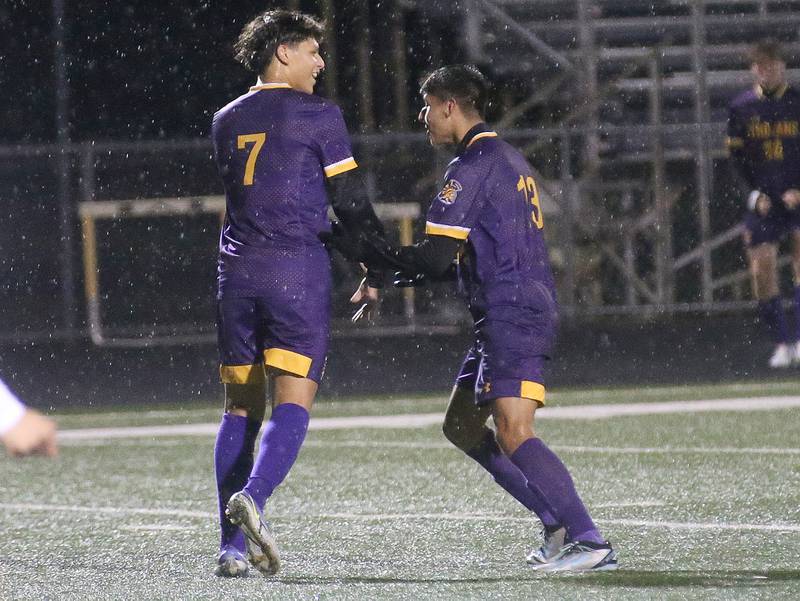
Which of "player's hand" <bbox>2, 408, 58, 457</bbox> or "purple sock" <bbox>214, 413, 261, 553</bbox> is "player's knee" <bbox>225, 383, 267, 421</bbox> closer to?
"purple sock" <bbox>214, 413, 261, 553</bbox>

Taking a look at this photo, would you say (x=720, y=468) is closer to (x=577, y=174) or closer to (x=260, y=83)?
(x=260, y=83)

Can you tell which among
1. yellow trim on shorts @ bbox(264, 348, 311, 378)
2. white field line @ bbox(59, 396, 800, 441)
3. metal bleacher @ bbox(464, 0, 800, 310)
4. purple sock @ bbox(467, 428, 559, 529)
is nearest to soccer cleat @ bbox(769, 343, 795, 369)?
white field line @ bbox(59, 396, 800, 441)

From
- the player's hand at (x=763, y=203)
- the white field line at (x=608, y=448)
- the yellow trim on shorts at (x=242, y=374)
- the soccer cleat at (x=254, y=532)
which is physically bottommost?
the white field line at (x=608, y=448)

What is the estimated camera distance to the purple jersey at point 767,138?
513 inches

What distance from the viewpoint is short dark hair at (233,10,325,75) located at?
5676 mm

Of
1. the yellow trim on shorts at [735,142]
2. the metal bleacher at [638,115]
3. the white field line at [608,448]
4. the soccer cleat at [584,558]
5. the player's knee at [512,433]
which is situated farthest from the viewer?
the metal bleacher at [638,115]

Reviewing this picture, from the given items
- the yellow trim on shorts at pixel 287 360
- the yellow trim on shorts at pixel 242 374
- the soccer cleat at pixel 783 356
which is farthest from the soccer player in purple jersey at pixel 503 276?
the soccer cleat at pixel 783 356

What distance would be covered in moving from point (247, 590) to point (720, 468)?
315 cm

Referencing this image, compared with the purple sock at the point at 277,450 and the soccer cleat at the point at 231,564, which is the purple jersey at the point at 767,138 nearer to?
the purple sock at the point at 277,450

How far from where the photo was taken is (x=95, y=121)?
78.3ft

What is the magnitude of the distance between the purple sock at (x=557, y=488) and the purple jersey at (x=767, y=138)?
7.76 metres

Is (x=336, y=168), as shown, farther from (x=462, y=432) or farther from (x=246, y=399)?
(x=462, y=432)

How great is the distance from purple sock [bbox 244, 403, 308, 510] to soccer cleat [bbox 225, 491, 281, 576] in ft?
0.43

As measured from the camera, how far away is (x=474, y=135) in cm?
560
